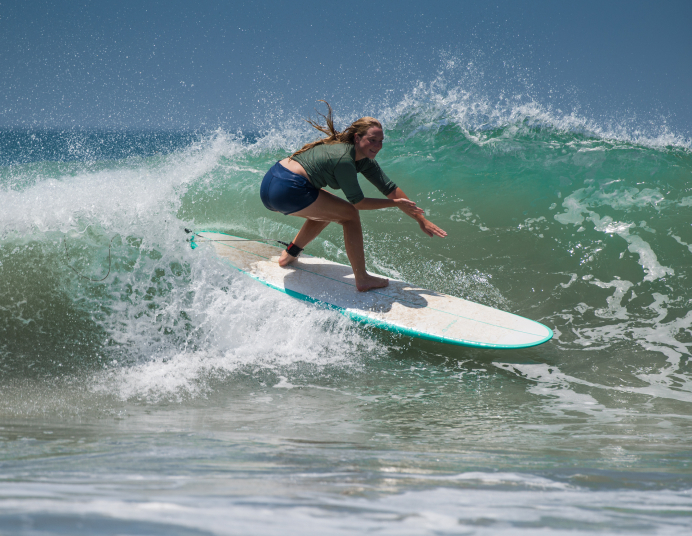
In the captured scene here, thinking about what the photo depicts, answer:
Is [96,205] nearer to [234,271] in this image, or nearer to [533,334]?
[234,271]

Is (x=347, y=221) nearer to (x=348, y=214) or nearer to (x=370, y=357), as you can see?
→ (x=348, y=214)

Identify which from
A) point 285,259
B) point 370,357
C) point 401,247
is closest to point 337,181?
point 285,259

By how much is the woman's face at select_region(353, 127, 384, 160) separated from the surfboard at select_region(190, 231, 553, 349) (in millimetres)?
1313

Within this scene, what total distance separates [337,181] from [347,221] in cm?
41

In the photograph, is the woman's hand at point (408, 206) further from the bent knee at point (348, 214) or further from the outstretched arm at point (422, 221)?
the bent knee at point (348, 214)

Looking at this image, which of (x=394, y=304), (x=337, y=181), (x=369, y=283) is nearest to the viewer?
(x=337, y=181)

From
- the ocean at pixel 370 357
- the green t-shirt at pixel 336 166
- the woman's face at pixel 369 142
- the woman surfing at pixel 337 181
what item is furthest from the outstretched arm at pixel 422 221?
the ocean at pixel 370 357

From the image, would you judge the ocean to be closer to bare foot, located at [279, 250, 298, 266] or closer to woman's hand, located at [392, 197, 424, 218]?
bare foot, located at [279, 250, 298, 266]

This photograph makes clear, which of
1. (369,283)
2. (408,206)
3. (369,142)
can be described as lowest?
(369,283)

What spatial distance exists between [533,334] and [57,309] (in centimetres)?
400

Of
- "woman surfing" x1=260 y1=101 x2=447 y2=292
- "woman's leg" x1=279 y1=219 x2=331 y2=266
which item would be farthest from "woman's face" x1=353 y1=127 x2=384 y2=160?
"woman's leg" x1=279 y1=219 x2=331 y2=266

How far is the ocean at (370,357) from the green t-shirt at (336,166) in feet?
3.64

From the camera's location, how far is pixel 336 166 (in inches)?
145

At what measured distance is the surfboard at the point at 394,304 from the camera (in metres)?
3.93
